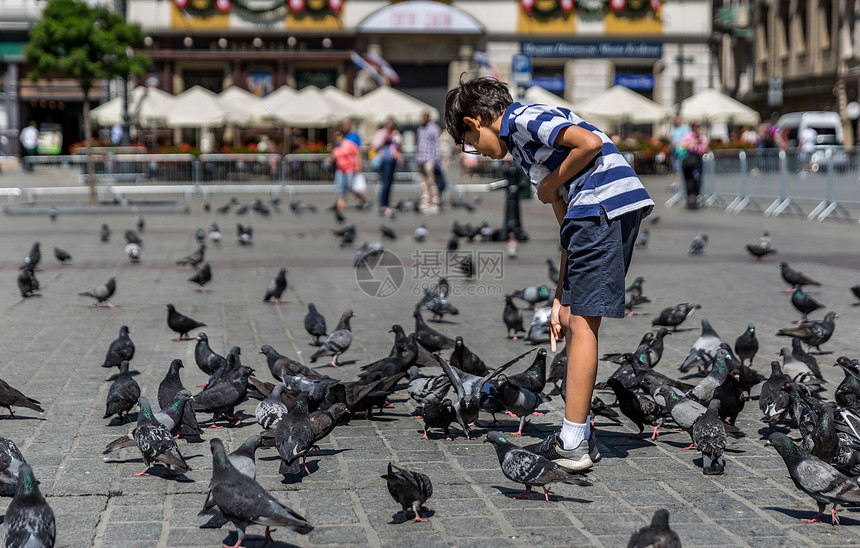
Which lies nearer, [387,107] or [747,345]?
[747,345]

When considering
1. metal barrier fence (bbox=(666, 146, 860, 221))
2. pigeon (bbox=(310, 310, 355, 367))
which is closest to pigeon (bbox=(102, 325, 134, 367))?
pigeon (bbox=(310, 310, 355, 367))

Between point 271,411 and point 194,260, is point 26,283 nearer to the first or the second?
point 194,260

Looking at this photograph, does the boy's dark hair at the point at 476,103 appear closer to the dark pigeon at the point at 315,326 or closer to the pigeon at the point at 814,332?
the dark pigeon at the point at 315,326

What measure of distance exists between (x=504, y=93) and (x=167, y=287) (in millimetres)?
7808

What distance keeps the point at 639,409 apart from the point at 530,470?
133 centimetres

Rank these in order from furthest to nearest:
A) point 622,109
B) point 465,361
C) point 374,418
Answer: point 622,109
point 465,361
point 374,418

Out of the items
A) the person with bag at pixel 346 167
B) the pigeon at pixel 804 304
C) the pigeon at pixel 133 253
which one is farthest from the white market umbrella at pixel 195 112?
the pigeon at pixel 804 304

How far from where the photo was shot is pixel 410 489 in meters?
4.30

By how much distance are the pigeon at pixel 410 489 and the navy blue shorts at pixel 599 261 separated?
1122mm

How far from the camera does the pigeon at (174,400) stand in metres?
5.57

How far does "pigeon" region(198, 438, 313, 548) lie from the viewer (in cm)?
390

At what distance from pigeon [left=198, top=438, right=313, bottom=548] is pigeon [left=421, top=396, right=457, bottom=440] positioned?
1.59 metres

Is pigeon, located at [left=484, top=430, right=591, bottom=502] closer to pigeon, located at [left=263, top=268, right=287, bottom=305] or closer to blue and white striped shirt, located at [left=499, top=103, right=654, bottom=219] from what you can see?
blue and white striped shirt, located at [left=499, top=103, right=654, bottom=219]

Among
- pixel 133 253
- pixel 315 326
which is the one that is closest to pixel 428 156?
pixel 133 253
